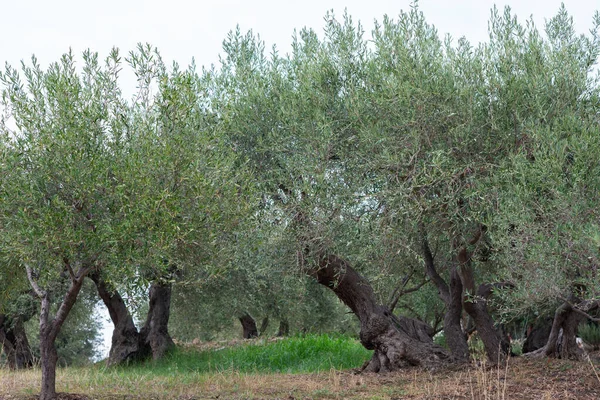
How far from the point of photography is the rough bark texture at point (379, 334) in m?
16.4

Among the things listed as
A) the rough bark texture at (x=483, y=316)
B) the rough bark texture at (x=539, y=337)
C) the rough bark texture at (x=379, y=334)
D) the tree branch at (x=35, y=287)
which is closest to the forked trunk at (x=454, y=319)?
the rough bark texture at (x=379, y=334)

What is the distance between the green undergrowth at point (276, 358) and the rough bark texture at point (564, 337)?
232 inches

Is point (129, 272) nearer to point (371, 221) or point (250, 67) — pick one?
point (371, 221)

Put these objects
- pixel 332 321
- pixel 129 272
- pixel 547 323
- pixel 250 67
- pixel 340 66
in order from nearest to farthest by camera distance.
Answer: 1. pixel 129 272
2. pixel 340 66
3. pixel 250 67
4. pixel 547 323
5. pixel 332 321

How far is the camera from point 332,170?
1337 cm

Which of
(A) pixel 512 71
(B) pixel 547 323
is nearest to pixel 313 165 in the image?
(A) pixel 512 71

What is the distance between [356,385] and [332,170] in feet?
16.6

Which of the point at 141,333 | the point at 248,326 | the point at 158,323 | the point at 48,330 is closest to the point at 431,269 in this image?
the point at 48,330

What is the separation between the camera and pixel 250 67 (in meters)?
15.9

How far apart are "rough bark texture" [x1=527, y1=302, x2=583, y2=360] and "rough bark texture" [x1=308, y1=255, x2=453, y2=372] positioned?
2953 mm

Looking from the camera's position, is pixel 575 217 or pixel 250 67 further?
pixel 250 67

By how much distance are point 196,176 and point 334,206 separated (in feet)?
11.8

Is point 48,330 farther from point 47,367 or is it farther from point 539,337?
point 539,337

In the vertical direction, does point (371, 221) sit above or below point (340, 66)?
below
